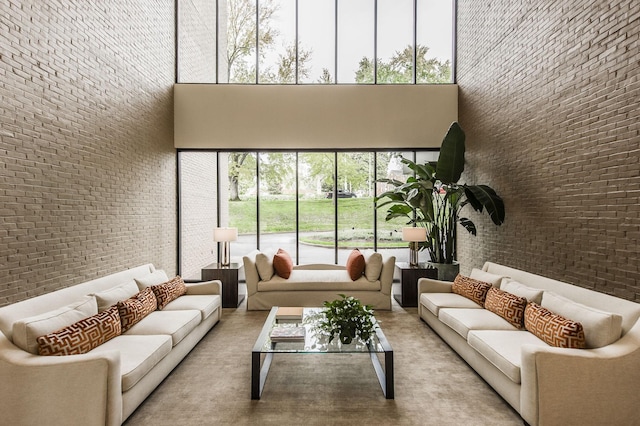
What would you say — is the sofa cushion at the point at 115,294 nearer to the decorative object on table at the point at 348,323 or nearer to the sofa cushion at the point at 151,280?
the sofa cushion at the point at 151,280

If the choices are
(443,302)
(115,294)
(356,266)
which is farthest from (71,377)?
(356,266)

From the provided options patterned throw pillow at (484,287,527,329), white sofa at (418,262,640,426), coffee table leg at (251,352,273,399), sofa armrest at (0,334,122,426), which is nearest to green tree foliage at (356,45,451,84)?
patterned throw pillow at (484,287,527,329)

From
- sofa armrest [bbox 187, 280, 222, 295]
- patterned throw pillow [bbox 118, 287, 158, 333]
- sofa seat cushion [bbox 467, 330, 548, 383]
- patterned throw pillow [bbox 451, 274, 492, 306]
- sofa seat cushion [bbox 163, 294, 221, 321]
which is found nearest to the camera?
sofa seat cushion [bbox 467, 330, 548, 383]

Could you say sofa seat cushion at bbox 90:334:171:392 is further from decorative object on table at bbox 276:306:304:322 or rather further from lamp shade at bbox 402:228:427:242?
lamp shade at bbox 402:228:427:242

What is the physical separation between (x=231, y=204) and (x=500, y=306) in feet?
16.9

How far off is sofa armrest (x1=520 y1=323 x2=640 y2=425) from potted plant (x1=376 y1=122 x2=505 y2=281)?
273cm

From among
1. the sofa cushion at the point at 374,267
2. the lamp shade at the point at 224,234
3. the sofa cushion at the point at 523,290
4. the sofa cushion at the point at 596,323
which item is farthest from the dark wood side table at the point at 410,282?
the lamp shade at the point at 224,234

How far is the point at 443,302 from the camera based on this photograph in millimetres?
4289

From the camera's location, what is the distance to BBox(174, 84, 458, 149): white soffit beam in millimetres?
6691

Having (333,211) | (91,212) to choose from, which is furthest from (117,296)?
(333,211)

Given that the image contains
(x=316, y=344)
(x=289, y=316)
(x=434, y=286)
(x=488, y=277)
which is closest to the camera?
(x=316, y=344)

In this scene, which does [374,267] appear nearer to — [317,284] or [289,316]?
[317,284]

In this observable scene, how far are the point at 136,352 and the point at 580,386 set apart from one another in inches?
129

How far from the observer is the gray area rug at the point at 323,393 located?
2637 mm
